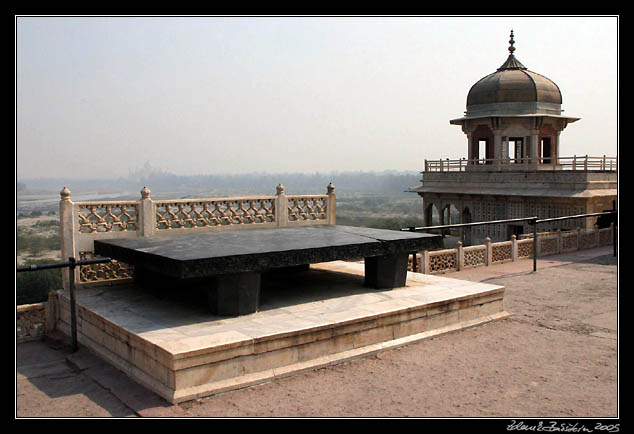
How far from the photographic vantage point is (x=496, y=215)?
26453mm

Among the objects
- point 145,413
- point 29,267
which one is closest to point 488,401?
point 145,413

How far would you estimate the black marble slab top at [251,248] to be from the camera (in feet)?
23.4

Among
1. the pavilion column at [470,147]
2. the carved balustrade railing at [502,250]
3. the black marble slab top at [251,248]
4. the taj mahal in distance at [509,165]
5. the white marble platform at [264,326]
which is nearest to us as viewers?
the white marble platform at [264,326]

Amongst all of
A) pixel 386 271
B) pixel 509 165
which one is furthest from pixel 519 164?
pixel 386 271

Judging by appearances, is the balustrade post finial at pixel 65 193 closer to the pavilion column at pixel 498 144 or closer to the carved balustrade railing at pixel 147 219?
the carved balustrade railing at pixel 147 219

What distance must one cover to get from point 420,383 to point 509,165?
892 inches

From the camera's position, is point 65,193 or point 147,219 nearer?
point 65,193

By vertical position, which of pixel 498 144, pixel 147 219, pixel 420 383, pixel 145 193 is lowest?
pixel 420 383

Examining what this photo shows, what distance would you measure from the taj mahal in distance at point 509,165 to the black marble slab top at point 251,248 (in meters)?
16.3

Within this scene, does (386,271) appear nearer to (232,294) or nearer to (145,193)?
(232,294)

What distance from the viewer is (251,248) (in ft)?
25.6

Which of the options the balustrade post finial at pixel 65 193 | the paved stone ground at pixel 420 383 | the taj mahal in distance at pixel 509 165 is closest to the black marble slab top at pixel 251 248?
the balustrade post finial at pixel 65 193

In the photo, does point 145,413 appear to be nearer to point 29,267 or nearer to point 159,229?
point 29,267

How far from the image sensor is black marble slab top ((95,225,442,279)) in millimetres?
7145
